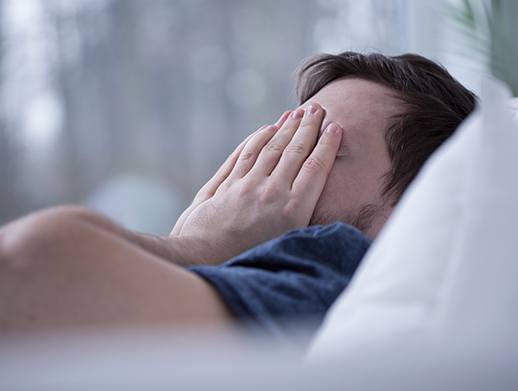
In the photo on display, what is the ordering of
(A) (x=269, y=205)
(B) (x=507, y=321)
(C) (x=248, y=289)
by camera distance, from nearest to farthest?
(B) (x=507, y=321)
(C) (x=248, y=289)
(A) (x=269, y=205)

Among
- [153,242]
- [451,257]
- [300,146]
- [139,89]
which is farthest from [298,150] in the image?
[139,89]

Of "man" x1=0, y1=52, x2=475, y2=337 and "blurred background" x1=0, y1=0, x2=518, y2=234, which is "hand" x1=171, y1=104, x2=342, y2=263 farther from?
"blurred background" x1=0, y1=0, x2=518, y2=234

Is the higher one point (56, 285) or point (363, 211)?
Result: point (56, 285)

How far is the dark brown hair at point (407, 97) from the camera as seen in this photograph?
3.74 ft

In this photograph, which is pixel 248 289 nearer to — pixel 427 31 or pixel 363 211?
pixel 363 211

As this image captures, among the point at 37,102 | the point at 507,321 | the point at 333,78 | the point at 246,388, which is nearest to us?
the point at 246,388

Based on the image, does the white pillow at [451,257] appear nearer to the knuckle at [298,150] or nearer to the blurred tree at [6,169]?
the knuckle at [298,150]

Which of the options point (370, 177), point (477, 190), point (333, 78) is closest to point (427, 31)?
point (333, 78)

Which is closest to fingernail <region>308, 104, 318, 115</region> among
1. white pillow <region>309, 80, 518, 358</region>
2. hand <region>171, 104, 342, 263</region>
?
hand <region>171, 104, 342, 263</region>

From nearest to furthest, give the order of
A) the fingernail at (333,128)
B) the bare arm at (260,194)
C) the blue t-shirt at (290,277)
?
1. the blue t-shirt at (290,277)
2. the bare arm at (260,194)
3. the fingernail at (333,128)

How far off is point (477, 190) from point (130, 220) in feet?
8.96

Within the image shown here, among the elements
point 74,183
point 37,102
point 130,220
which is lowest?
point 130,220

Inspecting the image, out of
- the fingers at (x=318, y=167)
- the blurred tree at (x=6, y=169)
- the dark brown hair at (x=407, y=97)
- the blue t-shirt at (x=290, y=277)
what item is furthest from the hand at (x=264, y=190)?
→ the blurred tree at (x=6, y=169)

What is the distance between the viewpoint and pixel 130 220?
125 inches
